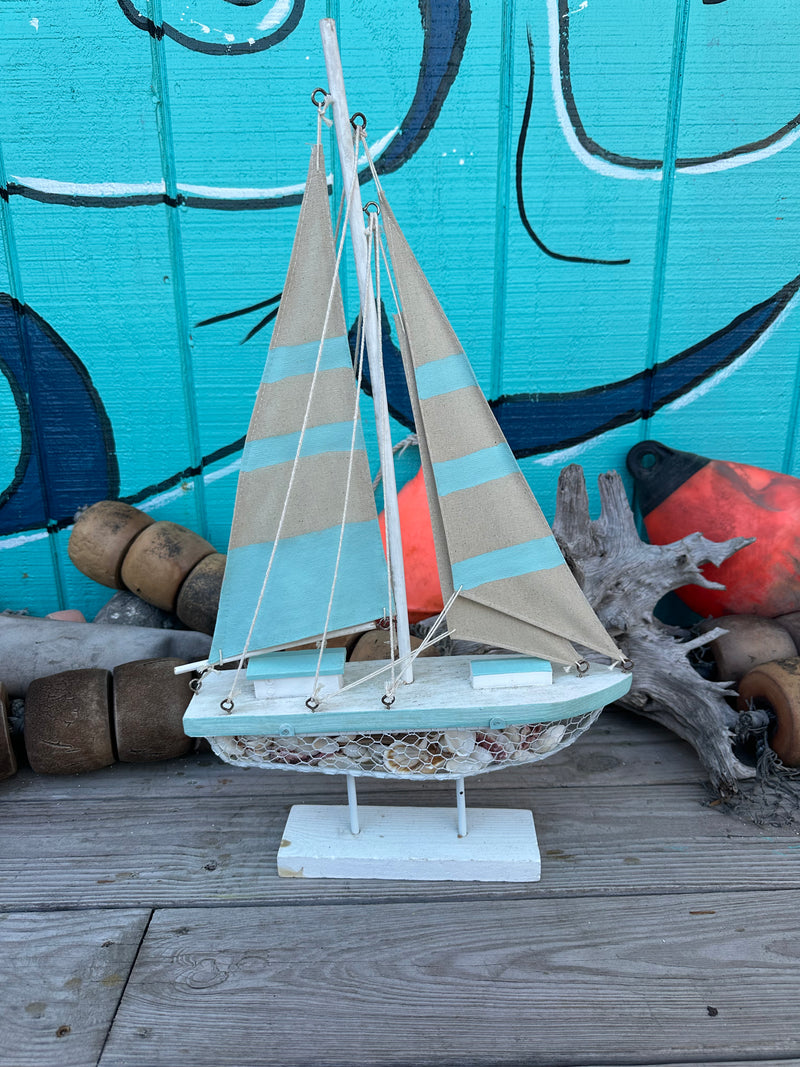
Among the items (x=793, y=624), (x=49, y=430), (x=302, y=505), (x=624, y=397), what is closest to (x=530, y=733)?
(x=302, y=505)

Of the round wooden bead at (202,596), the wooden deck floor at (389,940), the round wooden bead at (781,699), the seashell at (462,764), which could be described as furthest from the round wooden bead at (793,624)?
the round wooden bead at (202,596)

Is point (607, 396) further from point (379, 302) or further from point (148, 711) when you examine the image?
point (148, 711)

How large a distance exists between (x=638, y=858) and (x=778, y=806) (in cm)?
39

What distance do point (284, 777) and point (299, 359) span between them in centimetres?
107

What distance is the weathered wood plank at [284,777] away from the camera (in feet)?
6.11

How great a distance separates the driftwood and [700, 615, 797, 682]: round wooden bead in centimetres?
11

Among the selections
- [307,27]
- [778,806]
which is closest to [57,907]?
[778,806]

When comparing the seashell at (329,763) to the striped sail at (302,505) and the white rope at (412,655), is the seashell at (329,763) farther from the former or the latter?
the striped sail at (302,505)

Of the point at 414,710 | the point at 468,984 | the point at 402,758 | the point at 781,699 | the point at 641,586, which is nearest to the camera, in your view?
the point at 468,984

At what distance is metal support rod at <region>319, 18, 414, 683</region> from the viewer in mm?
1307

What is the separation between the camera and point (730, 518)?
2236mm

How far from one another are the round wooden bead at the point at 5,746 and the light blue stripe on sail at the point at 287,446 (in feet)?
3.14

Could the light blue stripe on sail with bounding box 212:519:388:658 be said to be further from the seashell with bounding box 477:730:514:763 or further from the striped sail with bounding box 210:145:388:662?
the seashell with bounding box 477:730:514:763

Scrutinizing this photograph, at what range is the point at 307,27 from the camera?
220 centimetres
